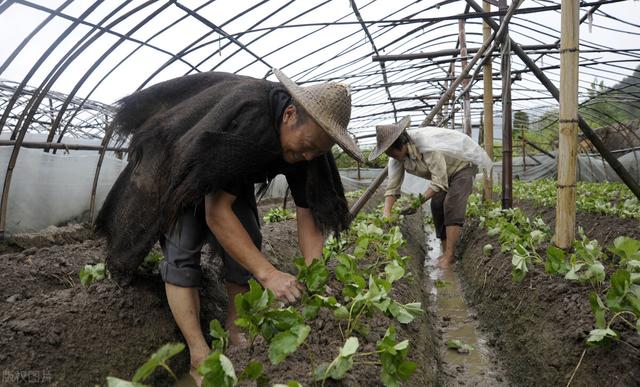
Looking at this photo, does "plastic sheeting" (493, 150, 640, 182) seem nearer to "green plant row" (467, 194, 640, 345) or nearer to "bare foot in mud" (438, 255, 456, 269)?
"bare foot in mud" (438, 255, 456, 269)

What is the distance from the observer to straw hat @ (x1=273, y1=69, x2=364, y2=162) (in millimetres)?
1818

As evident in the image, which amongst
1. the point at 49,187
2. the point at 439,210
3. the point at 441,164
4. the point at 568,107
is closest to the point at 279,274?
Answer: the point at 568,107

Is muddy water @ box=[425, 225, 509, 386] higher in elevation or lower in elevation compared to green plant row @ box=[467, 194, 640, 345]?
lower

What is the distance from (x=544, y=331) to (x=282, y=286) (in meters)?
1.33

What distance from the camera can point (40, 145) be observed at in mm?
5867

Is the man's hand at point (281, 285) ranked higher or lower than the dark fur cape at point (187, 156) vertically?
lower

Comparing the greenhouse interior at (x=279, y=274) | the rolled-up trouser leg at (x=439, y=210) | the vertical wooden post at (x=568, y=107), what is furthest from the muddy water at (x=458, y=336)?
the vertical wooden post at (x=568, y=107)

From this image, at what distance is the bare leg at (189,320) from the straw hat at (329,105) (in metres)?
0.98

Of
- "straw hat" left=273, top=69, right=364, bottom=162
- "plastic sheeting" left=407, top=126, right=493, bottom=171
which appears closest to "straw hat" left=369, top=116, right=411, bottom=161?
"plastic sheeting" left=407, top=126, right=493, bottom=171

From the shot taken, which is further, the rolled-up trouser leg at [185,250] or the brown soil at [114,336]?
the rolled-up trouser leg at [185,250]

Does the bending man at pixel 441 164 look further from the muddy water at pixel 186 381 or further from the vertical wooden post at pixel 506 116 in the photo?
the muddy water at pixel 186 381

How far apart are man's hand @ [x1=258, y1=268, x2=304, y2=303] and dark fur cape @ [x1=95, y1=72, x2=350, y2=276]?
42 centimetres

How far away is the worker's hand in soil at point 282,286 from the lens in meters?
1.88

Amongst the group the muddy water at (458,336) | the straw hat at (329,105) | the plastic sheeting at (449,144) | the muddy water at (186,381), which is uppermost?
the straw hat at (329,105)
